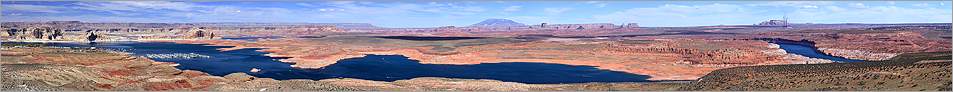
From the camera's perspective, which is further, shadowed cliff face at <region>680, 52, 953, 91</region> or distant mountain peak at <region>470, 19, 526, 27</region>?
distant mountain peak at <region>470, 19, 526, 27</region>

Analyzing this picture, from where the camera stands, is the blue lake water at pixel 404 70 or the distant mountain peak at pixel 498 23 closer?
the blue lake water at pixel 404 70

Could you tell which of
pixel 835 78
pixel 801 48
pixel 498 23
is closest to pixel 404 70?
pixel 498 23

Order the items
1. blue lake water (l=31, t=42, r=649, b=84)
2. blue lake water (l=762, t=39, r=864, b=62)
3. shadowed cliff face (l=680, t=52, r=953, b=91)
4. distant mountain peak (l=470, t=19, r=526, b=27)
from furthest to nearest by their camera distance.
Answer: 1. blue lake water (l=762, t=39, r=864, b=62)
2. distant mountain peak (l=470, t=19, r=526, b=27)
3. blue lake water (l=31, t=42, r=649, b=84)
4. shadowed cliff face (l=680, t=52, r=953, b=91)

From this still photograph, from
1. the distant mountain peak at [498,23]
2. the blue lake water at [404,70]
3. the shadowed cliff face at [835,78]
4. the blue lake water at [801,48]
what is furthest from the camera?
the blue lake water at [801,48]

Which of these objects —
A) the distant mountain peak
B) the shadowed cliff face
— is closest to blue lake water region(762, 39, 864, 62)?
the shadowed cliff face

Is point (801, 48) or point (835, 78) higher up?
point (801, 48)

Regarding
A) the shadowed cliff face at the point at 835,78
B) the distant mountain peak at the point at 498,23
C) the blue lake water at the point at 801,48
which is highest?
the distant mountain peak at the point at 498,23

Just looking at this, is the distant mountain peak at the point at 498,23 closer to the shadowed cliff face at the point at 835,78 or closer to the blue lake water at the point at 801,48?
the shadowed cliff face at the point at 835,78

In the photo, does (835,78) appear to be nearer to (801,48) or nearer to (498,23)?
(498,23)

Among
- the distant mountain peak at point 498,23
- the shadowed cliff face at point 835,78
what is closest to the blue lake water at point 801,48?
the shadowed cliff face at point 835,78

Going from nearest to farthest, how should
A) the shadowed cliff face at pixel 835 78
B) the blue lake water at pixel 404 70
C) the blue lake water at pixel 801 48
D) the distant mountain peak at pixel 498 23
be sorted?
the shadowed cliff face at pixel 835 78
the blue lake water at pixel 404 70
the distant mountain peak at pixel 498 23
the blue lake water at pixel 801 48

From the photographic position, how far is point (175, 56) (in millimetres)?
22641

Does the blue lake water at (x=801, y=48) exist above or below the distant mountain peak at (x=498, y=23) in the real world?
below

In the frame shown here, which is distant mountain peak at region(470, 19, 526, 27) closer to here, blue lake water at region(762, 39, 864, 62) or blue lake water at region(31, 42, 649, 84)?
blue lake water at region(31, 42, 649, 84)
